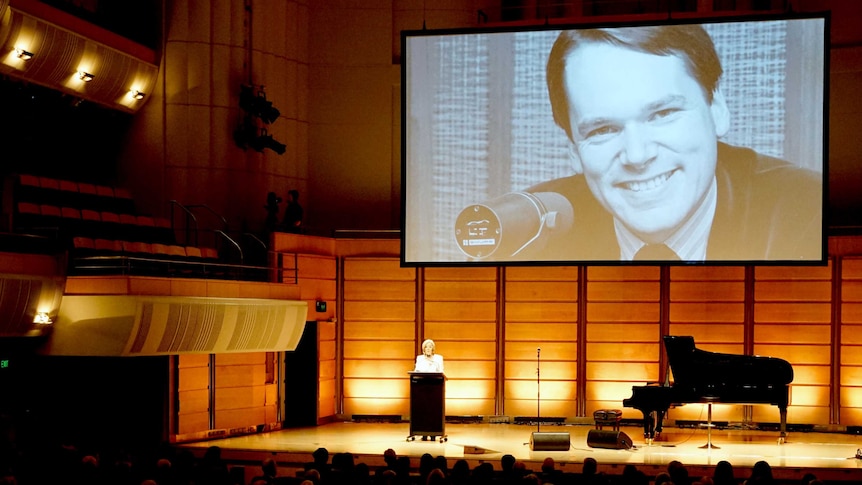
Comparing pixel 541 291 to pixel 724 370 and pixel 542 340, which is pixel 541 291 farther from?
pixel 724 370

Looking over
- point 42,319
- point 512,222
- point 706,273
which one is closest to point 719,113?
point 706,273

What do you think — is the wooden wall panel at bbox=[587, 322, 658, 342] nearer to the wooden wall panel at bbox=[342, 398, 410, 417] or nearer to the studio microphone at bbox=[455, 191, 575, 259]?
the studio microphone at bbox=[455, 191, 575, 259]

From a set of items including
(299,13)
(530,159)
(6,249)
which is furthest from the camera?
(299,13)

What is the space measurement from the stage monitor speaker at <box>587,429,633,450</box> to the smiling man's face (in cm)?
274

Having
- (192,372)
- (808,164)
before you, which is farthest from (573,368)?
(192,372)

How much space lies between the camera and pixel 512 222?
13945mm

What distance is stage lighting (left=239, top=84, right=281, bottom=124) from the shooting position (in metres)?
15.3

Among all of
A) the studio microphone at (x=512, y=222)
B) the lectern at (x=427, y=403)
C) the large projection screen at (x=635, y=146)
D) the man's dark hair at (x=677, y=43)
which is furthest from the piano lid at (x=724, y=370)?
the man's dark hair at (x=677, y=43)

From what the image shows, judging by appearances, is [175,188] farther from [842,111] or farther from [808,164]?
[842,111]

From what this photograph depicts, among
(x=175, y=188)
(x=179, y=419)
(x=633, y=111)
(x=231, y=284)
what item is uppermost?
(x=633, y=111)

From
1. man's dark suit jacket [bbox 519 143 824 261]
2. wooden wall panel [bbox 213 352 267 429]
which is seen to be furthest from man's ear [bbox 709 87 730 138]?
wooden wall panel [bbox 213 352 267 429]

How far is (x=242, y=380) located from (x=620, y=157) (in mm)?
5902

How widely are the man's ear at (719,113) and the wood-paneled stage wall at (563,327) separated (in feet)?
7.96

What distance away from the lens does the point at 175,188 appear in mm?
15250
